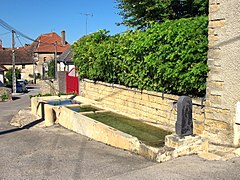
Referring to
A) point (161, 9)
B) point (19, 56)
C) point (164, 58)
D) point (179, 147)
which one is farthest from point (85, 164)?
point (19, 56)

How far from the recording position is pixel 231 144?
6.60 meters

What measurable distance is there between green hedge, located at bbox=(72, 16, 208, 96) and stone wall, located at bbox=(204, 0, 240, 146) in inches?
20.5

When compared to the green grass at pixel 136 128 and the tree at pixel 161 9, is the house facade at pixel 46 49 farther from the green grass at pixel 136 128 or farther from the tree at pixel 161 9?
the green grass at pixel 136 128

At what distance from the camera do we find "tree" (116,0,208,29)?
1289cm

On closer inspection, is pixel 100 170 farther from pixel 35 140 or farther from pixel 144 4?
pixel 144 4

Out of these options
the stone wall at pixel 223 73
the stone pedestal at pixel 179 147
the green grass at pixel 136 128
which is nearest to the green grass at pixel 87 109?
the green grass at pixel 136 128

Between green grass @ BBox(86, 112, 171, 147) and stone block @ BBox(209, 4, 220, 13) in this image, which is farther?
green grass @ BBox(86, 112, 171, 147)

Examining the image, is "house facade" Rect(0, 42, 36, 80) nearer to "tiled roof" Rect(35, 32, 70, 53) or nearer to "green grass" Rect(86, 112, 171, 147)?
"tiled roof" Rect(35, 32, 70, 53)

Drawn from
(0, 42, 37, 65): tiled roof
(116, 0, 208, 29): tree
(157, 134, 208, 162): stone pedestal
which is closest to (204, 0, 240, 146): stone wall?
(157, 134, 208, 162): stone pedestal

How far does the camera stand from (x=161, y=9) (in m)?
13.4

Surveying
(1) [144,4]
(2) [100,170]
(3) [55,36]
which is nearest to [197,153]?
(2) [100,170]

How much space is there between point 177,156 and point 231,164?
107 centimetres

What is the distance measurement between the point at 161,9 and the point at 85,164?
9.26 m

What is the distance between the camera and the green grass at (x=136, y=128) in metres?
7.37
